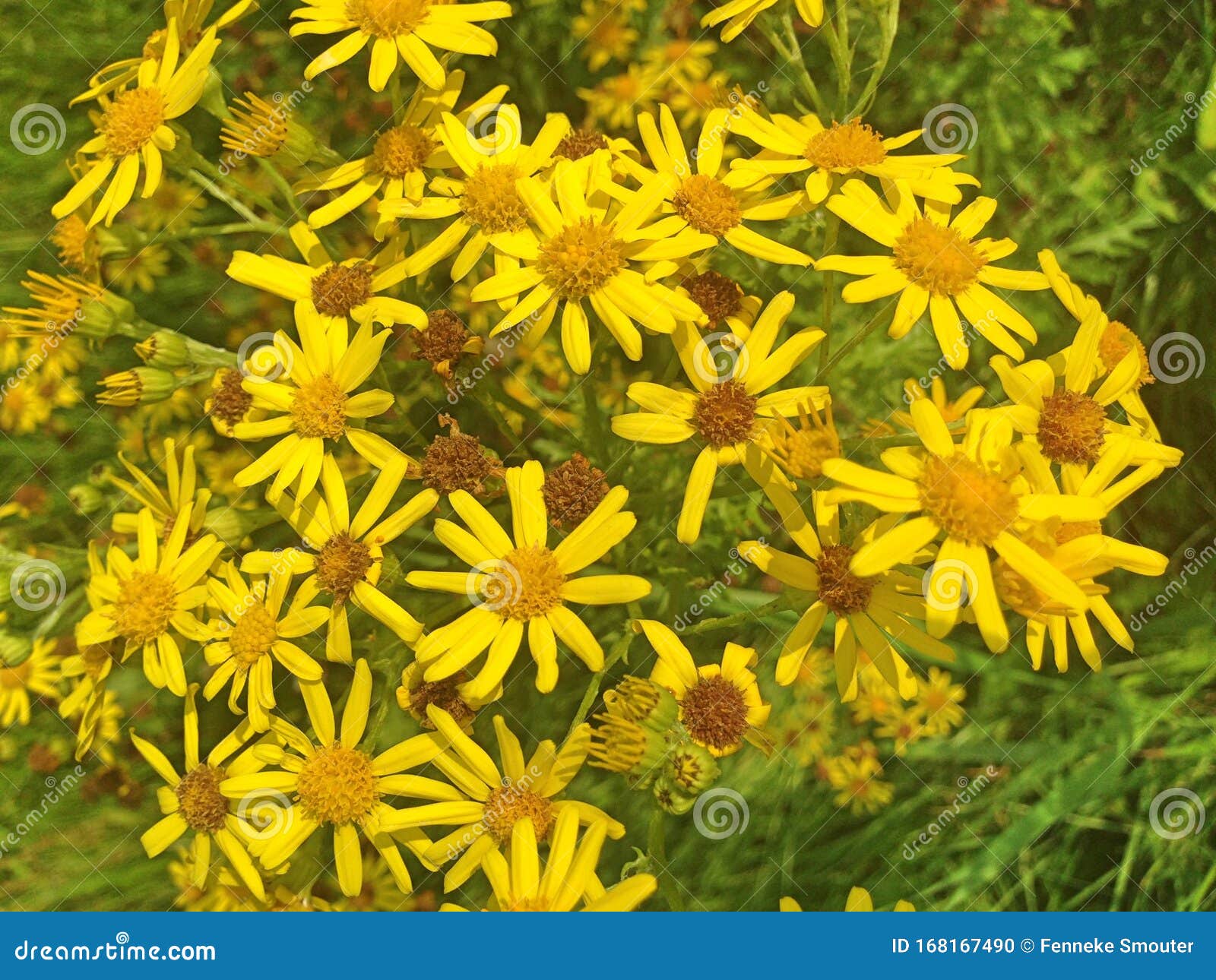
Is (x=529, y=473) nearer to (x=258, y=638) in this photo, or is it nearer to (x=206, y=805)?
(x=258, y=638)

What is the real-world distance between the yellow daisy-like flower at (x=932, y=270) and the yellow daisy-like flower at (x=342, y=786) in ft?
6.58

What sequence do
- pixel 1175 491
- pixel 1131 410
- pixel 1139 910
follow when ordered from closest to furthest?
pixel 1131 410 < pixel 1139 910 < pixel 1175 491

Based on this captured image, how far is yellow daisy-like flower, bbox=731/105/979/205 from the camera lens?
2.72 metres

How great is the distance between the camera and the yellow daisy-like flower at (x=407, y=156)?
292cm

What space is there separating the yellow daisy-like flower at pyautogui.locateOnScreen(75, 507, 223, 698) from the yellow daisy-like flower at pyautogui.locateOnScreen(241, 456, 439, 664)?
0.97ft

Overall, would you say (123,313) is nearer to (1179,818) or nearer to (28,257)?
(28,257)

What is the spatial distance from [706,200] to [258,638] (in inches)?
78.8

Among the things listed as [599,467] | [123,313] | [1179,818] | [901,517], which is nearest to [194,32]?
[123,313]

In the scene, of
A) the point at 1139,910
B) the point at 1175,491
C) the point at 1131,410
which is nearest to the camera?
the point at 1131,410

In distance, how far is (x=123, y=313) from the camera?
328cm

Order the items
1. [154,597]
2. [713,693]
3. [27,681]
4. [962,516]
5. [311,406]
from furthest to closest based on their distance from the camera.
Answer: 1. [27,681]
2. [154,597]
3. [311,406]
4. [713,693]
5. [962,516]

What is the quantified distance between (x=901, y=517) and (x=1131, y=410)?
1.09 meters

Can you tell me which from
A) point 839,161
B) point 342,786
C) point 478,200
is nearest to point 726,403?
point 839,161

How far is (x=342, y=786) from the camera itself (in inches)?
110
